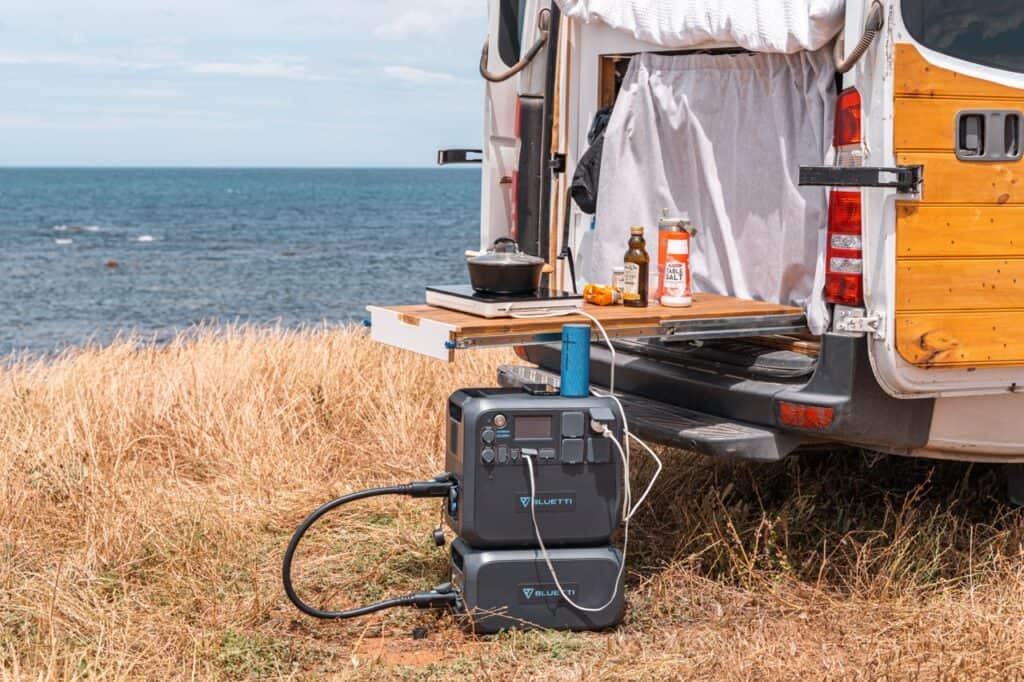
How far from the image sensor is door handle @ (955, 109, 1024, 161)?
13.7ft

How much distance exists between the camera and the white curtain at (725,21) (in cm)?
439

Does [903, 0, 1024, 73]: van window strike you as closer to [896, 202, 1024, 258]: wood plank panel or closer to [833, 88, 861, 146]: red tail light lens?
[833, 88, 861, 146]: red tail light lens

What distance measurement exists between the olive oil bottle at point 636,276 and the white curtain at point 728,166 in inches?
17.8

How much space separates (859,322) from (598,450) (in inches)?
34.4

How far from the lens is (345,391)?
24.2 feet

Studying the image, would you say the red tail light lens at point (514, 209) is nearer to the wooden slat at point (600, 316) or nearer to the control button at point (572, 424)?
the wooden slat at point (600, 316)

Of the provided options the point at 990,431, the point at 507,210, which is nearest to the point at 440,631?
the point at 990,431

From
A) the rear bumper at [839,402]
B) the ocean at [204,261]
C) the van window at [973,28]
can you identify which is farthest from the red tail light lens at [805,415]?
the ocean at [204,261]

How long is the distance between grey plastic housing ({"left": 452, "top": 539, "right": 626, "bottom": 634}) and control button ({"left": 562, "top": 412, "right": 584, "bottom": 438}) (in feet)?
1.24

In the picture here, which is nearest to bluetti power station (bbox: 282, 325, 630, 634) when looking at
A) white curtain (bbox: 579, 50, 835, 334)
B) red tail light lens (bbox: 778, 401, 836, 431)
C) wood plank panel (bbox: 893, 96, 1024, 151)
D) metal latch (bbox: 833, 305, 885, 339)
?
red tail light lens (bbox: 778, 401, 836, 431)

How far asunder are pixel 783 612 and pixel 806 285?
1.10 metres

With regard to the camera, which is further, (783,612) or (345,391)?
(345,391)

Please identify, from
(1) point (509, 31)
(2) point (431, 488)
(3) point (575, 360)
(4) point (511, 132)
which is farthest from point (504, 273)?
(1) point (509, 31)

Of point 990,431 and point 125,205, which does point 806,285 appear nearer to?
point 990,431
